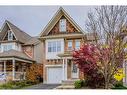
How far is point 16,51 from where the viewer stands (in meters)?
11.8

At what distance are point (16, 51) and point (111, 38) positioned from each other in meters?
3.35

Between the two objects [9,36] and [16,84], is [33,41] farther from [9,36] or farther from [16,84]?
[16,84]

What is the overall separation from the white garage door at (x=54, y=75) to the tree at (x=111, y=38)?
1717mm

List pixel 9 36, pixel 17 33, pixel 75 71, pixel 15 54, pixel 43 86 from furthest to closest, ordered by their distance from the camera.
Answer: pixel 9 36
pixel 17 33
pixel 15 54
pixel 75 71
pixel 43 86

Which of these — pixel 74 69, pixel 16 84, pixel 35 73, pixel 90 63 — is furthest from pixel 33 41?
pixel 90 63

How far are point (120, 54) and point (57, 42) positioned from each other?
9.58ft

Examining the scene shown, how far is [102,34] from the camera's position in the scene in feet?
31.7

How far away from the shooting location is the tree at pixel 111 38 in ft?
31.4

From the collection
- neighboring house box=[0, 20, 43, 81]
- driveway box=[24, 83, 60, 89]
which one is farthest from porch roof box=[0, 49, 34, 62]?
driveway box=[24, 83, 60, 89]

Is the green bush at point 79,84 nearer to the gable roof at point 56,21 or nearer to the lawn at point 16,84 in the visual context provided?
the lawn at point 16,84

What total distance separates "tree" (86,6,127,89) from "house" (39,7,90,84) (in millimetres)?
1231
